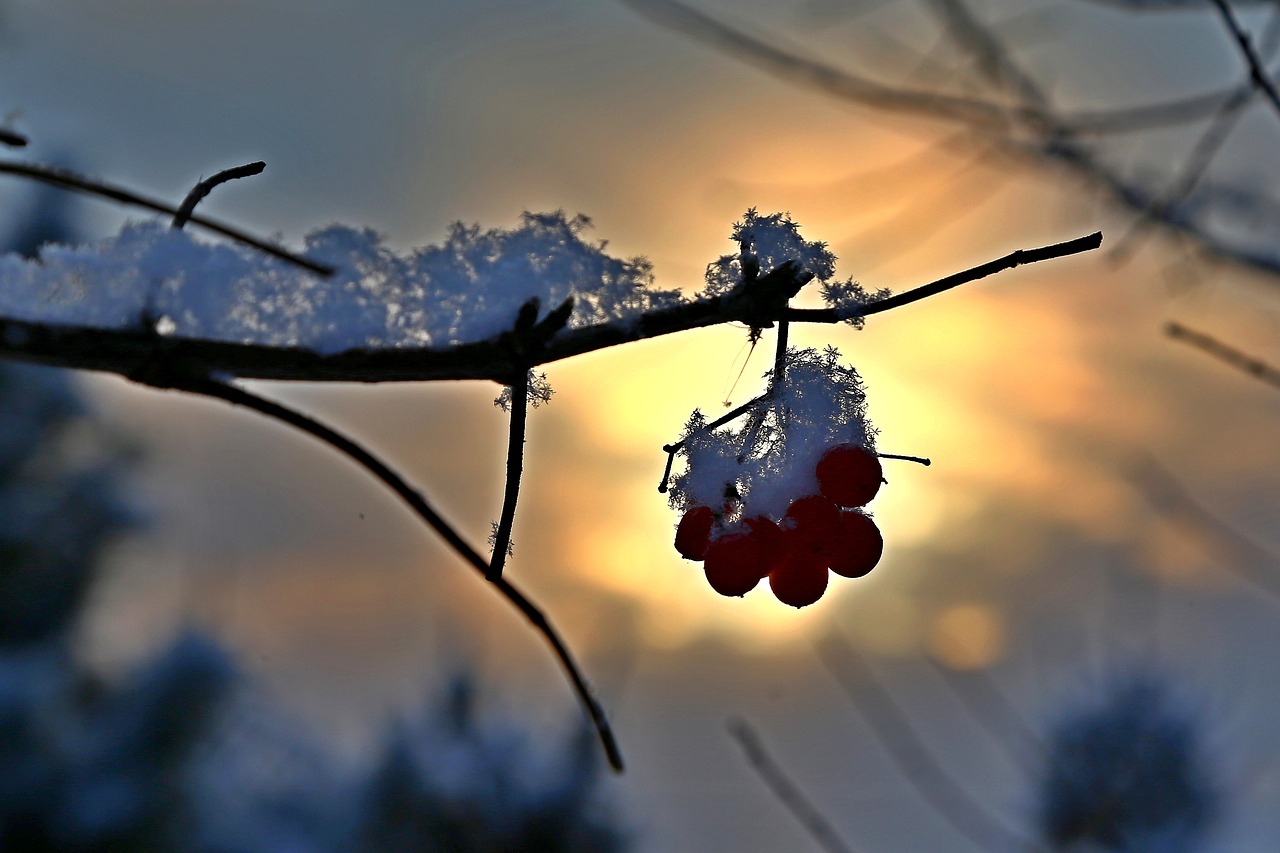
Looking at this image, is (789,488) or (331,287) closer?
(331,287)

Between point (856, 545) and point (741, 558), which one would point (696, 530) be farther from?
point (856, 545)

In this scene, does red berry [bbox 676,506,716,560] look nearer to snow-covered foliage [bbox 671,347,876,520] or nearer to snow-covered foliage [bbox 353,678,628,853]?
snow-covered foliage [bbox 671,347,876,520]

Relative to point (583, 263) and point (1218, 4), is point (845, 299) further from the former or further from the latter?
point (1218, 4)

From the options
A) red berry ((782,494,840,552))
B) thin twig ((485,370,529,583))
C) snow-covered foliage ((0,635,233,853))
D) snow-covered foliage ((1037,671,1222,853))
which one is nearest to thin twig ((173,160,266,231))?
thin twig ((485,370,529,583))

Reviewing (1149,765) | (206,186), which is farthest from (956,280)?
(1149,765)

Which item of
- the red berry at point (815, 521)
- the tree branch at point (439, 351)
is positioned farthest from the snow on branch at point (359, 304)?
the red berry at point (815, 521)

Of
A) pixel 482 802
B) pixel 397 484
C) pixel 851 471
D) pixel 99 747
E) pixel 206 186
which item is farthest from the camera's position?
pixel 482 802

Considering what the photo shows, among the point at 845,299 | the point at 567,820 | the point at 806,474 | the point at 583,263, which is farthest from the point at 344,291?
the point at 567,820
